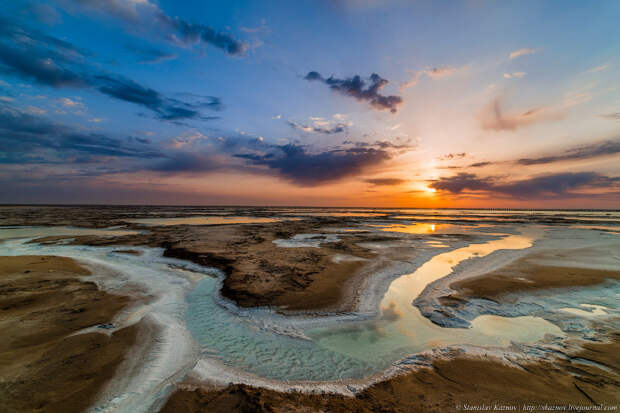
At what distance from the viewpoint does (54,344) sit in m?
6.29

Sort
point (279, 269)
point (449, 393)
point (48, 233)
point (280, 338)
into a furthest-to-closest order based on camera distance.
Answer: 1. point (48, 233)
2. point (279, 269)
3. point (280, 338)
4. point (449, 393)

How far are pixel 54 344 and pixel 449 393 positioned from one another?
31.2 feet

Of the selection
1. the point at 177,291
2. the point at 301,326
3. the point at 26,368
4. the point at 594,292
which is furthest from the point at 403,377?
the point at 594,292

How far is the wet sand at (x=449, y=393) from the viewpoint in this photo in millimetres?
4586

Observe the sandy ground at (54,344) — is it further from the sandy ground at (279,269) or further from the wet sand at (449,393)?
the sandy ground at (279,269)

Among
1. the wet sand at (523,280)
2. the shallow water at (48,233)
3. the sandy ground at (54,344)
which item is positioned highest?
the wet sand at (523,280)

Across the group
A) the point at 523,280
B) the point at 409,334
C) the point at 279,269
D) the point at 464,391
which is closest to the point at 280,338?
the point at 409,334

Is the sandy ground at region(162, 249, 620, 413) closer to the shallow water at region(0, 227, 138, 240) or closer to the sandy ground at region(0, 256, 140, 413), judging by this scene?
the sandy ground at region(0, 256, 140, 413)

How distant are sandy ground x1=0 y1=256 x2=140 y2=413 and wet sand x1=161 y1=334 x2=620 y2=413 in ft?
6.87

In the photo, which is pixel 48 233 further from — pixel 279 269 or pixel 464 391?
pixel 464 391

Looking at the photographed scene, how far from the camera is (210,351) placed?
21.7 ft

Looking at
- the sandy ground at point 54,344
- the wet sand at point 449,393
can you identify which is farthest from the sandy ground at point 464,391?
the sandy ground at point 54,344

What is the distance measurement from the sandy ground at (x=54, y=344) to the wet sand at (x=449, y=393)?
2094 millimetres

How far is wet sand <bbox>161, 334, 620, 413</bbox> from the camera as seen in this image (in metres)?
4.59
